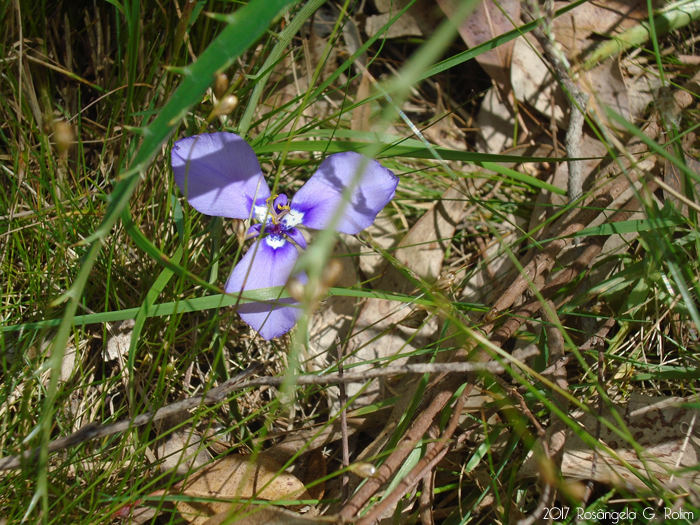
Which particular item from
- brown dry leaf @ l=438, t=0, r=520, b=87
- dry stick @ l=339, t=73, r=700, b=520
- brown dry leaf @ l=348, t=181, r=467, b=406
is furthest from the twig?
brown dry leaf @ l=348, t=181, r=467, b=406

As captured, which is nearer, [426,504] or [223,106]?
[223,106]

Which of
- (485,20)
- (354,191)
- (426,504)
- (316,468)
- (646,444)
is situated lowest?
(646,444)

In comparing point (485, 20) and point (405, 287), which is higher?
point (485, 20)

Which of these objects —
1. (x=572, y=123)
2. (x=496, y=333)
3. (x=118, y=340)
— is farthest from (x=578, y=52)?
(x=118, y=340)

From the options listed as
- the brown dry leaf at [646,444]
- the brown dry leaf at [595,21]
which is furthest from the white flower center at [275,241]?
the brown dry leaf at [595,21]

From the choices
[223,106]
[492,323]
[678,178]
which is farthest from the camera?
[678,178]

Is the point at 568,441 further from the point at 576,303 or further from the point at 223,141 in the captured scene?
the point at 223,141

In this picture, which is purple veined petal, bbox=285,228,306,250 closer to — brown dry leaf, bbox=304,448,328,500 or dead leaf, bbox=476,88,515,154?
brown dry leaf, bbox=304,448,328,500

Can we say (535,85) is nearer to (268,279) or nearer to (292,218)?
(292,218)
